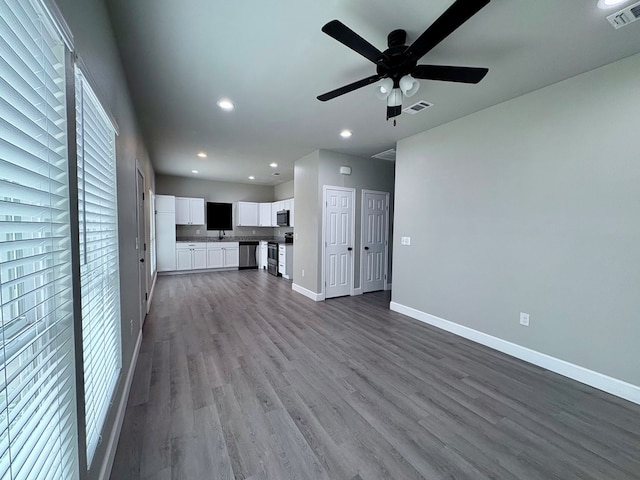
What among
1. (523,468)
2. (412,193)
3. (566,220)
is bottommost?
(523,468)

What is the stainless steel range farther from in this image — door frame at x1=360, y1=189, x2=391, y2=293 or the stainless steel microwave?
door frame at x1=360, y1=189, x2=391, y2=293

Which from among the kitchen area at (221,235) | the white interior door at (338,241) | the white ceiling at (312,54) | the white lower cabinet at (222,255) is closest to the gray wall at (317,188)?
the white interior door at (338,241)

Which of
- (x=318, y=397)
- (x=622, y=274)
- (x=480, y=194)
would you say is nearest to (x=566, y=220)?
(x=622, y=274)

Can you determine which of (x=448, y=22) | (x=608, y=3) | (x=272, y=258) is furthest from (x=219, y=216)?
(x=608, y=3)

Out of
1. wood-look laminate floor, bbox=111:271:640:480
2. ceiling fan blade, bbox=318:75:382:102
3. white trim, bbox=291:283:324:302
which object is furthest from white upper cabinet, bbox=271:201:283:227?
ceiling fan blade, bbox=318:75:382:102

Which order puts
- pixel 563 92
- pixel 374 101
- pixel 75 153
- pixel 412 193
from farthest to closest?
pixel 412 193
pixel 374 101
pixel 563 92
pixel 75 153

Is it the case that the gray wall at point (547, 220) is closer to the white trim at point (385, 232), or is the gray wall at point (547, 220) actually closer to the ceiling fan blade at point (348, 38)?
the white trim at point (385, 232)

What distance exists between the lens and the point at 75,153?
1050mm

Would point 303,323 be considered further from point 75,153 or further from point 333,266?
point 75,153

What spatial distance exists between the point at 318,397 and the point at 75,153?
2142 mm

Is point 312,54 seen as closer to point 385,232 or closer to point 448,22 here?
point 448,22

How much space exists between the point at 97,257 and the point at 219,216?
267 inches

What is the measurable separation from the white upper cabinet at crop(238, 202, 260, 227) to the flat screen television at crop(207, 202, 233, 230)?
0.34 metres

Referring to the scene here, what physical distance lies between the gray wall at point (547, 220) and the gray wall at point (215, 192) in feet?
20.0
